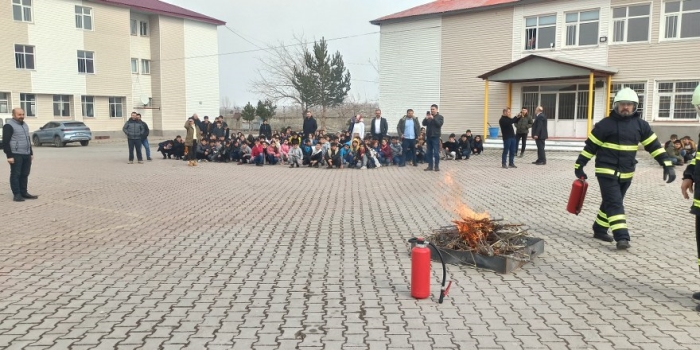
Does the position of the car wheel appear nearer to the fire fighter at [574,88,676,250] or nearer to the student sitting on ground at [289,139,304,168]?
the student sitting on ground at [289,139,304,168]

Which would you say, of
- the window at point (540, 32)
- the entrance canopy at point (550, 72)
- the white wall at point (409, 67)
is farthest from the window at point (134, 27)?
the window at point (540, 32)

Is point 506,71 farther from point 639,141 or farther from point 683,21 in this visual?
point 639,141

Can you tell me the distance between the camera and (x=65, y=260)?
6.37 meters

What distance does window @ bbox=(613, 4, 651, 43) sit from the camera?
81.7ft

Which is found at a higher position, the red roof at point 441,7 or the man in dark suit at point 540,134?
the red roof at point 441,7

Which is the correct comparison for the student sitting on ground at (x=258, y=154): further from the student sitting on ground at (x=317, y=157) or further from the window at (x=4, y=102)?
the window at (x=4, y=102)

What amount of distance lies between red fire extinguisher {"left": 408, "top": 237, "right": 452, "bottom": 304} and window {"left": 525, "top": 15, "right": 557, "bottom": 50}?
26.2 metres

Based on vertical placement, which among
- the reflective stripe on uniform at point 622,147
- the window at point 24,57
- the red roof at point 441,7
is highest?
the red roof at point 441,7

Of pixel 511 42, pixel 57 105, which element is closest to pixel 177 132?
pixel 57 105

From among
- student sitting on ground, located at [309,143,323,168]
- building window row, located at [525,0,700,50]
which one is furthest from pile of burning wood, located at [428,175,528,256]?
building window row, located at [525,0,700,50]

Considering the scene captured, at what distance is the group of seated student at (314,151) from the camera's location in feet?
60.3

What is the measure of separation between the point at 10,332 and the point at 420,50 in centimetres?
3040

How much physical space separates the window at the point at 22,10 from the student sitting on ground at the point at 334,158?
96.3 feet

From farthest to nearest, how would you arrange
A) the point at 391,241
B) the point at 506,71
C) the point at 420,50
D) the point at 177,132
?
1. the point at 177,132
2. the point at 420,50
3. the point at 506,71
4. the point at 391,241
